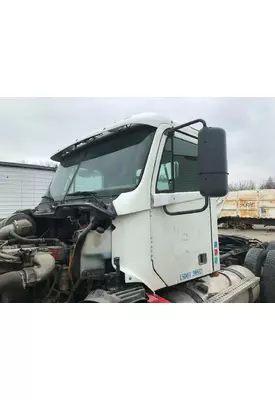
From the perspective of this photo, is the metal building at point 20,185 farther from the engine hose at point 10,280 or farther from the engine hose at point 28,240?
the engine hose at point 10,280

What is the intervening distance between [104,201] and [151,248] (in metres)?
0.61

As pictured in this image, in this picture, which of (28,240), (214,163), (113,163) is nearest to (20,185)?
(28,240)

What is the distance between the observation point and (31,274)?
2.44m

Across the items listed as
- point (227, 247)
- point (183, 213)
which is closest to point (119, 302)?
point (183, 213)

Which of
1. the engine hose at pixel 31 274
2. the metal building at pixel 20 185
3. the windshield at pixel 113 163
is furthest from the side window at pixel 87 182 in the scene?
the metal building at pixel 20 185

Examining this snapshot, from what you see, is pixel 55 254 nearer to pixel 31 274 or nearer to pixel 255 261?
pixel 31 274

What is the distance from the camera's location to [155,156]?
2.81 metres

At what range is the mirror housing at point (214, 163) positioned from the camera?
2299 mm

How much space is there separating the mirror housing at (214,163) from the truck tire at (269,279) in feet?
7.28

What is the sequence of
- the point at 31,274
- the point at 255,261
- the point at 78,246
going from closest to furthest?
the point at 31,274 < the point at 78,246 < the point at 255,261

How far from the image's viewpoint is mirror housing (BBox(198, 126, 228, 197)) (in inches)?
90.5

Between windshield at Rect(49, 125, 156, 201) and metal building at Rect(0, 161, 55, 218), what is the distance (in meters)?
9.16

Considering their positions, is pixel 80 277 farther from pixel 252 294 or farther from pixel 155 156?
pixel 252 294

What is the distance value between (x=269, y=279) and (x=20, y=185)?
11.1m
